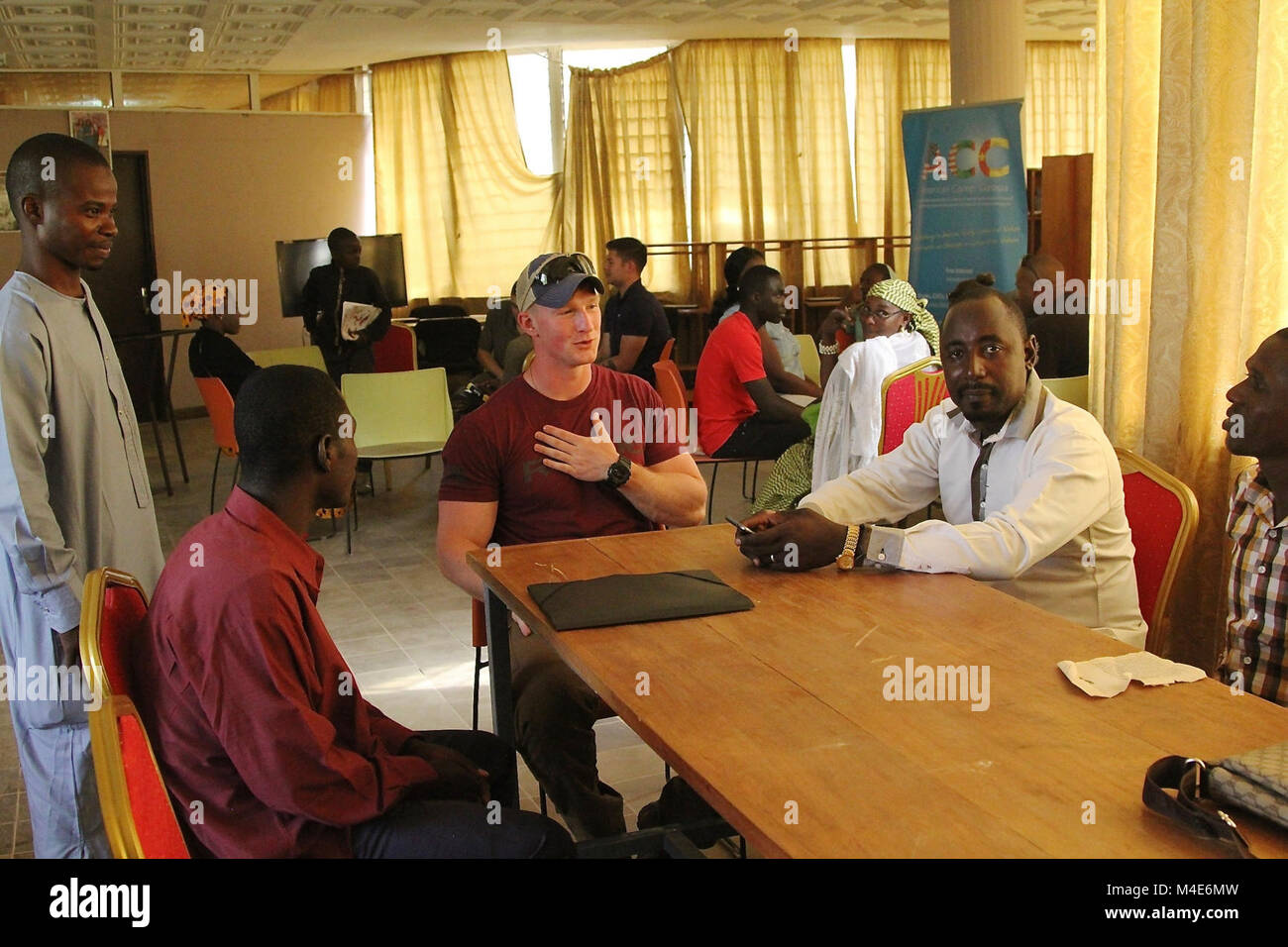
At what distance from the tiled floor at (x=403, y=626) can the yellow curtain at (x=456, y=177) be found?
4656mm

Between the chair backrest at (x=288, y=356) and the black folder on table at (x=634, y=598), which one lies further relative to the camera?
the chair backrest at (x=288, y=356)

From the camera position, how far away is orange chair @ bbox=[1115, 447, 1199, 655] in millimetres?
2375

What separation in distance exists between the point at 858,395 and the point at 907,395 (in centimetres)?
38

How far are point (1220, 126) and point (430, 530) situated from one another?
14.8 ft

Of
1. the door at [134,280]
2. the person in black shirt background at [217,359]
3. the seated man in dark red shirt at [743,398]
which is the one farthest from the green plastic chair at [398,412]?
the door at [134,280]

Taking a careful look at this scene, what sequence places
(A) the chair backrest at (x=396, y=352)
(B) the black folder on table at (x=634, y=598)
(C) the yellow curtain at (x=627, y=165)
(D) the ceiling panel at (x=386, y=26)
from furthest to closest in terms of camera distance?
(C) the yellow curtain at (x=627, y=165), (D) the ceiling panel at (x=386, y=26), (A) the chair backrest at (x=396, y=352), (B) the black folder on table at (x=634, y=598)

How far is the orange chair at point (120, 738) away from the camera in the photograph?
1320mm

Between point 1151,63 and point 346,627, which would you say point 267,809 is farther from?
point 346,627

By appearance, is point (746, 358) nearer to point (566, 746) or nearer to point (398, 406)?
point (398, 406)

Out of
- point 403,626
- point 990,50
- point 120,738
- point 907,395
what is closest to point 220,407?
point 403,626

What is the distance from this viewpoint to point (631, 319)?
6.66 meters

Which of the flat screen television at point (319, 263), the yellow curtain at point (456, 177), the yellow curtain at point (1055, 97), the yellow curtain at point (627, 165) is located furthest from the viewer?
the yellow curtain at point (1055, 97)

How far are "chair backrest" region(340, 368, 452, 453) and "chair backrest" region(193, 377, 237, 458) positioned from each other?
599mm

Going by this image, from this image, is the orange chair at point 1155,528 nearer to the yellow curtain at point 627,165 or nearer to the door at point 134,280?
the yellow curtain at point 627,165
